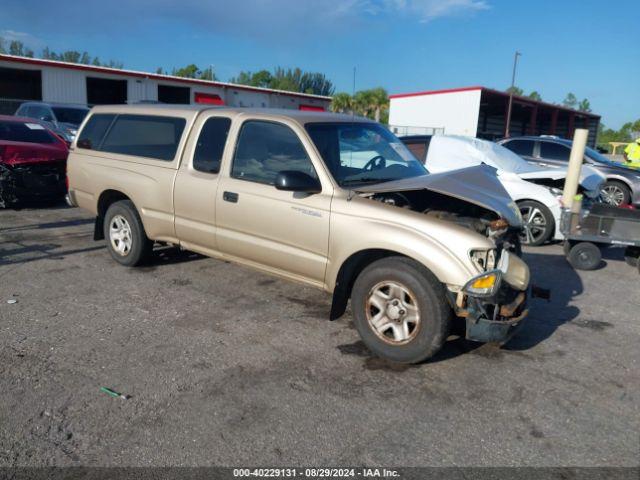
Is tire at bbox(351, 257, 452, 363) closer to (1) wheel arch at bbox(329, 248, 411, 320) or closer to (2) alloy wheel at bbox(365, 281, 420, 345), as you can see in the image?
(2) alloy wheel at bbox(365, 281, 420, 345)

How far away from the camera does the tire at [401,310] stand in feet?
12.5

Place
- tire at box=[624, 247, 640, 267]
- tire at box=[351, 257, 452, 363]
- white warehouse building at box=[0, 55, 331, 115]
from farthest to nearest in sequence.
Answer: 1. white warehouse building at box=[0, 55, 331, 115]
2. tire at box=[624, 247, 640, 267]
3. tire at box=[351, 257, 452, 363]

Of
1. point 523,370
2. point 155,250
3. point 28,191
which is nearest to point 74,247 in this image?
point 155,250

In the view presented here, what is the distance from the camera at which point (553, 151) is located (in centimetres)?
1220

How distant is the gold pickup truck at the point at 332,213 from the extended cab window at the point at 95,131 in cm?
15

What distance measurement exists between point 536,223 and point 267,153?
521 centimetres

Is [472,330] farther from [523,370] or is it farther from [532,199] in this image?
[532,199]

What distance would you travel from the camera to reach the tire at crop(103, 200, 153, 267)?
19.8 feet

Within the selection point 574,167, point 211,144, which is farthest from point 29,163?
point 574,167

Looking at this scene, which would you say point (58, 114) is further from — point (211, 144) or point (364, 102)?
point (364, 102)

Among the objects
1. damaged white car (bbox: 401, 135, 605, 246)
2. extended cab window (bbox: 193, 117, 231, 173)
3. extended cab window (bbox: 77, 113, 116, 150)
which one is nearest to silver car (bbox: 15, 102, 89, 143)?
extended cab window (bbox: 77, 113, 116, 150)

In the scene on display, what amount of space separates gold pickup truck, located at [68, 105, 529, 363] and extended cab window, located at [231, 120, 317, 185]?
1cm

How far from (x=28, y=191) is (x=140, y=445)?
7.87 m

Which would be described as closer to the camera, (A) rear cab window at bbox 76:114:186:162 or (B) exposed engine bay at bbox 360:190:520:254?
(B) exposed engine bay at bbox 360:190:520:254
